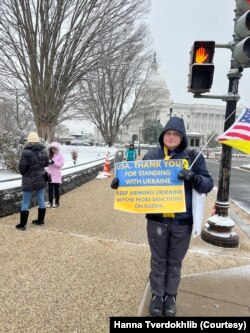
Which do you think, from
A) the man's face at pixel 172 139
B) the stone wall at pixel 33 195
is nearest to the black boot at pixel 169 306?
the man's face at pixel 172 139

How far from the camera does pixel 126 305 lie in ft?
10.9

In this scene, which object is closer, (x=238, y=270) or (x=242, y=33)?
(x=238, y=270)

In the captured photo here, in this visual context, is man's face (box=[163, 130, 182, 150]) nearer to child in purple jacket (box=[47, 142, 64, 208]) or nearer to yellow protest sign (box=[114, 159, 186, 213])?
yellow protest sign (box=[114, 159, 186, 213])

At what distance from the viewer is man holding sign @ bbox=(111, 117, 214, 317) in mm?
3180

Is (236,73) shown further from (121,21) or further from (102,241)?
(121,21)

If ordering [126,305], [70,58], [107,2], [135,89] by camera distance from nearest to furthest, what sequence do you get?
[126,305] → [107,2] → [70,58] → [135,89]

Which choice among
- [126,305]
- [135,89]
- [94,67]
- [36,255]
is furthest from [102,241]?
[135,89]

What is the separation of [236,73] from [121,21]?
975 centimetres

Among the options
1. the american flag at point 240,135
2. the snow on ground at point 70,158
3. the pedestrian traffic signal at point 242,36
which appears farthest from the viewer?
the snow on ground at point 70,158

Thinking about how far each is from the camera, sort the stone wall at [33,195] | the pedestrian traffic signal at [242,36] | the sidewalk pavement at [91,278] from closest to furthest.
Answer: the sidewalk pavement at [91,278] < the pedestrian traffic signal at [242,36] < the stone wall at [33,195]

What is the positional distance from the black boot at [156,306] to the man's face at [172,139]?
4.85ft

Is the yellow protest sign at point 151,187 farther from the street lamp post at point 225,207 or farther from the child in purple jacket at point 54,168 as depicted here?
the child in purple jacket at point 54,168

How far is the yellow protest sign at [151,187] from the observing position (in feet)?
10.6

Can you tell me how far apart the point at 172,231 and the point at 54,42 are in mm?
12254
